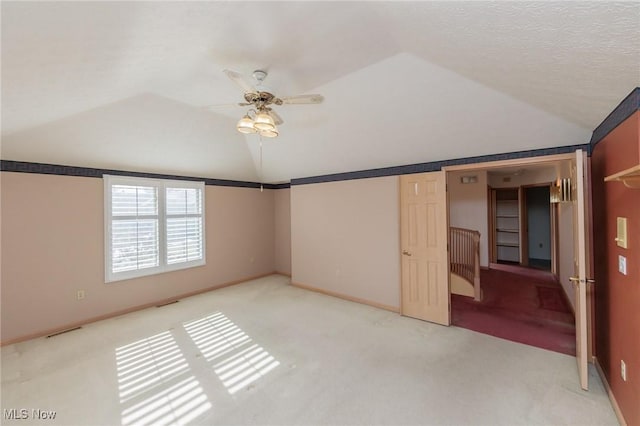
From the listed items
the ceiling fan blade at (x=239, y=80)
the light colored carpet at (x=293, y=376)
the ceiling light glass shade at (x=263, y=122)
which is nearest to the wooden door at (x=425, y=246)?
the light colored carpet at (x=293, y=376)

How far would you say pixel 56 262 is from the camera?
3725 mm

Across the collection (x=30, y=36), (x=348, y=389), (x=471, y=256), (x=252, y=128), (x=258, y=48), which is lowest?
(x=348, y=389)

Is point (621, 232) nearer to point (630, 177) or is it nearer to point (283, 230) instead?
point (630, 177)

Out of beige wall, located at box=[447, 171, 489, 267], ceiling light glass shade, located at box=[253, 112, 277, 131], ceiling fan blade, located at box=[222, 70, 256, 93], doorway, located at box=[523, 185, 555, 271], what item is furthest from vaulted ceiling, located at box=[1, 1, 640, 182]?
doorway, located at box=[523, 185, 555, 271]

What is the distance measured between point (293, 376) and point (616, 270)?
9.47ft

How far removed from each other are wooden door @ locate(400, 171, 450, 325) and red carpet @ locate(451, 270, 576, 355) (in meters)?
0.45

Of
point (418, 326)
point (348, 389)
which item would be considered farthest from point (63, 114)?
point (418, 326)

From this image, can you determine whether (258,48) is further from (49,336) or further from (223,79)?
(49,336)

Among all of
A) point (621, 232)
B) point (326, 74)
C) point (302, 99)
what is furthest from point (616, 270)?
point (326, 74)

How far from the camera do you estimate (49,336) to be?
11.6ft

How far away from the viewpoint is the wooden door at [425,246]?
3791 mm

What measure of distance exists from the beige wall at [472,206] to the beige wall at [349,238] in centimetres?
329

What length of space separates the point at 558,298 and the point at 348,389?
4.59 m

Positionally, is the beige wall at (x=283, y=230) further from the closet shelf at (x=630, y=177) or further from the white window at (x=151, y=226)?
the closet shelf at (x=630, y=177)
